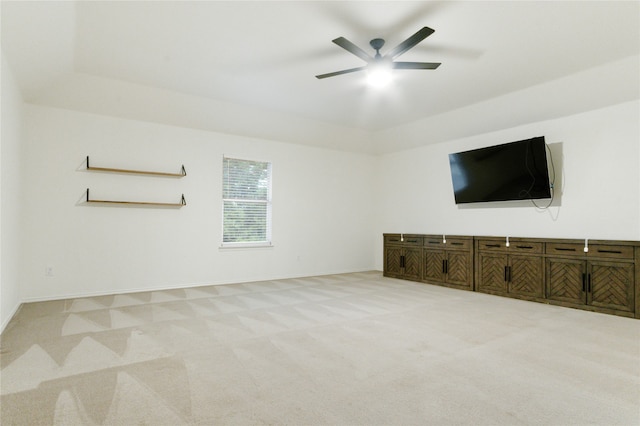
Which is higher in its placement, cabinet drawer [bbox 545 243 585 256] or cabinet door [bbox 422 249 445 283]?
cabinet drawer [bbox 545 243 585 256]

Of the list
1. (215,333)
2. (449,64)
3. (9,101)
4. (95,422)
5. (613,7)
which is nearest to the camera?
(95,422)

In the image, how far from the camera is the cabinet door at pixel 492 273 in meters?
5.27

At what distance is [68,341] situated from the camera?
309cm

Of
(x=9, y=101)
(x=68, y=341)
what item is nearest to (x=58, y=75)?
(x=9, y=101)

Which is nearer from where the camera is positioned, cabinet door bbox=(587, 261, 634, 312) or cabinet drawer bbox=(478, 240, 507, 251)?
cabinet door bbox=(587, 261, 634, 312)

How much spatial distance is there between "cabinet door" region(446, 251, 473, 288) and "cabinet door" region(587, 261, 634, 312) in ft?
5.43

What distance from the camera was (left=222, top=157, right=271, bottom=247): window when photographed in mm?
6230

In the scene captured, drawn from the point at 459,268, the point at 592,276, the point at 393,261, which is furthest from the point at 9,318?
the point at 592,276

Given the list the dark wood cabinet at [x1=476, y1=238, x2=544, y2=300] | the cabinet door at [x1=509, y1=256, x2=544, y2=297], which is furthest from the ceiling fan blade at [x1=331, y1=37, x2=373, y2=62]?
the cabinet door at [x1=509, y1=256, x2=544, y2=297]

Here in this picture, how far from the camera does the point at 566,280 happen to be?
15.0 ft

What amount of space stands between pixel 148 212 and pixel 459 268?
17.7 feet

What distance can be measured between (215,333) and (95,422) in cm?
152

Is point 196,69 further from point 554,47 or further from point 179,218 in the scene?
point 554,47

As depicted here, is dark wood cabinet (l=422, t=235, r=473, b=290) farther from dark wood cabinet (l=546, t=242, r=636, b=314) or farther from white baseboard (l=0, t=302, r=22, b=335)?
white baseboard (l=0, t=302, r=22, b=335)
